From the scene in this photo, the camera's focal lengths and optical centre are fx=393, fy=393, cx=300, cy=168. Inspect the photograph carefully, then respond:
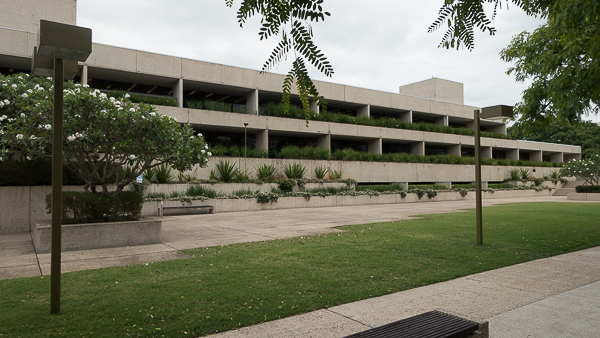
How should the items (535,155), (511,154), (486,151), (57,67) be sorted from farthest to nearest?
(535,155), (511,154), (486,151), (57,67)

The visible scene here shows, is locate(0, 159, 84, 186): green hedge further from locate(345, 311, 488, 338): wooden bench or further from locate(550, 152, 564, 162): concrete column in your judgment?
locate(550, 152, 564, 162): concrete column

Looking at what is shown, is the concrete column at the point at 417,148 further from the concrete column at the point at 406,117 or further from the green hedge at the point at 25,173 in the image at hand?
the green hedge at the point at 25,173

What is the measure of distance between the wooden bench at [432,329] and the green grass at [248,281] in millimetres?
1278

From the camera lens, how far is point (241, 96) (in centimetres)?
2786

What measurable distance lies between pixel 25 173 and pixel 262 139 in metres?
14.9

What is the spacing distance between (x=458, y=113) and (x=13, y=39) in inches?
1406

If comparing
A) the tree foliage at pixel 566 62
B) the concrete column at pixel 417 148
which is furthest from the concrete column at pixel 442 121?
the tree foliage at pixel 566 62

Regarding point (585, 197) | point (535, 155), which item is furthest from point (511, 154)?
point (585, 197)

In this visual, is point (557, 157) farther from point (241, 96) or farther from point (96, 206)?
point (96, 206)

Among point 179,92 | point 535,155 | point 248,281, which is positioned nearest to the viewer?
point 248,281

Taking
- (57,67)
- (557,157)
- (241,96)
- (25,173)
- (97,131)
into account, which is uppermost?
(241,96)

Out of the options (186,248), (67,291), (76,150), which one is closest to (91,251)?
(186,248)

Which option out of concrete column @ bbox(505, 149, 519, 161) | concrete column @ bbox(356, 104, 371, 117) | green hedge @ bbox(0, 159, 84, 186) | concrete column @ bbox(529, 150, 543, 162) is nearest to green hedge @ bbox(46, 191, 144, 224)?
green hedge @ bbox(0, 159, 84, 186)

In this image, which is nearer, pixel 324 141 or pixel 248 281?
pixel 248 281
